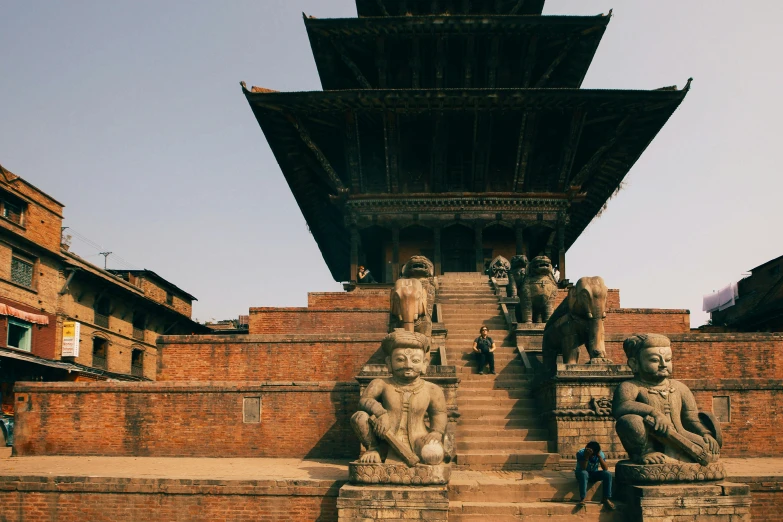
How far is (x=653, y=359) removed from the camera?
24.6 ft

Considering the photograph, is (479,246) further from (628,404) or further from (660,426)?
(660,426)

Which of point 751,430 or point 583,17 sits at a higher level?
point 583,17

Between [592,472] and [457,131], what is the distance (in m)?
17.2

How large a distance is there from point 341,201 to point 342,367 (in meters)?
10.9

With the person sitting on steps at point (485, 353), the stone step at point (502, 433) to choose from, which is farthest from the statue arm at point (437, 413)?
the person sitting on steps at point (485, 353)

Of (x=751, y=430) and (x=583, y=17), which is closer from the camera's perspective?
(x=751, y=430)

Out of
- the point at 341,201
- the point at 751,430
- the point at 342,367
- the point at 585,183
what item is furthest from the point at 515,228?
the point at 751,430

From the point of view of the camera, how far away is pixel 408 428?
748 centimetres

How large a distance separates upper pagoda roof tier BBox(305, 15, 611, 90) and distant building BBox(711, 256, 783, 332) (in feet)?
45.5

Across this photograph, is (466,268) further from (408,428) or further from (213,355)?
(408,428)

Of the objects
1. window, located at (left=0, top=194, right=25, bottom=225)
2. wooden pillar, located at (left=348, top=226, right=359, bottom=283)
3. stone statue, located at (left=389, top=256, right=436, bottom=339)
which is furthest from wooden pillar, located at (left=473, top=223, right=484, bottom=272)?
window, located at (left=0, top=194, right=25, bottom=225)

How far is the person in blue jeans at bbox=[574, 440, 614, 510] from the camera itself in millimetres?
7539

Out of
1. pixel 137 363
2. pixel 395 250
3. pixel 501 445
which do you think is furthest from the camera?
pixel 137 363

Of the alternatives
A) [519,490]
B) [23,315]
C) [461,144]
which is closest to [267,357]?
[519,490]
